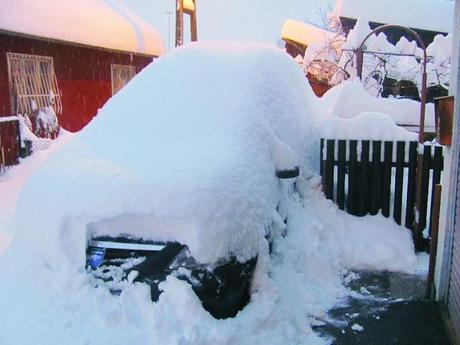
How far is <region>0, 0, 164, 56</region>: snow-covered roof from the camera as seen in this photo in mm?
10210

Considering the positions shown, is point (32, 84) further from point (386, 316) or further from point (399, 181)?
point (386, 316)

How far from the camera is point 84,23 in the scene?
12.7 meters

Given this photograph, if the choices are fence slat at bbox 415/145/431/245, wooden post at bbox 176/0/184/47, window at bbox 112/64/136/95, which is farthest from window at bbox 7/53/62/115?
fence slat at bbox 415/145/431/245

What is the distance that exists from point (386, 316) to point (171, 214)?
2.01 m

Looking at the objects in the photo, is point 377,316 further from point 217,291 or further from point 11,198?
point 11,198

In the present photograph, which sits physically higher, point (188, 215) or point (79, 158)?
point (79, 158)

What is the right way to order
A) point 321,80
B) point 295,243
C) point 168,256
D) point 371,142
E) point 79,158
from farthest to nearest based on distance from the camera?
point 321,80, point 371,142, point 295,243, point 79,158, point 168,256

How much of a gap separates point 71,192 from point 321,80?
11259 mm

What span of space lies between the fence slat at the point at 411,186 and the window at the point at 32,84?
8.38 metres

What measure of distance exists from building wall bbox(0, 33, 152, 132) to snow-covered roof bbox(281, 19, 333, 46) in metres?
6.77

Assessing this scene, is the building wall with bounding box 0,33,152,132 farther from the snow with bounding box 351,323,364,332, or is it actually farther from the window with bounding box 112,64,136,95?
the snow with bounding box 351,323,364,332

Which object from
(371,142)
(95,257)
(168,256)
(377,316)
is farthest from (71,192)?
(371,142)

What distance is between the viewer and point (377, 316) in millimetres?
3939

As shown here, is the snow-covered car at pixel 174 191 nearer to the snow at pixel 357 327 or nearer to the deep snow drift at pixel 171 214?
the deep snow drift at pixel 171 214
